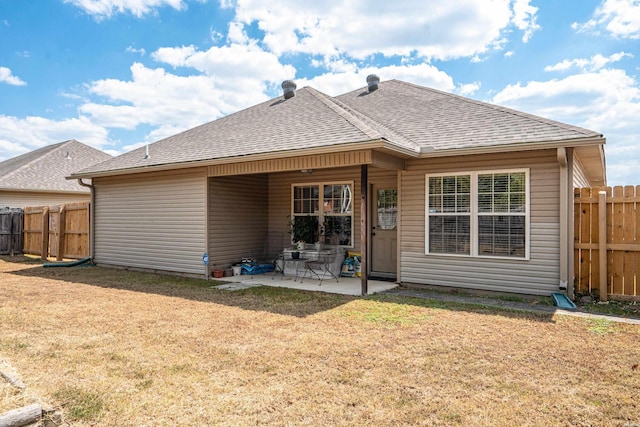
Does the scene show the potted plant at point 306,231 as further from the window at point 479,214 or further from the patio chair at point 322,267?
the window at point 479,214

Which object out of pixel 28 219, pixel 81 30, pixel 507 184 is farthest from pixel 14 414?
pixel 28 219

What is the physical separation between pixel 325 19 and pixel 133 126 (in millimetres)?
14487

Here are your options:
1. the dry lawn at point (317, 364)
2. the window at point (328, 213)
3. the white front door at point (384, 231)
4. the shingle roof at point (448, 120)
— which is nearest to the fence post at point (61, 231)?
the dry lawn at point (317, 364)

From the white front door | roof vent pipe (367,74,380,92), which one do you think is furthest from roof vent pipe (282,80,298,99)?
the white front door

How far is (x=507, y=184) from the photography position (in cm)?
705

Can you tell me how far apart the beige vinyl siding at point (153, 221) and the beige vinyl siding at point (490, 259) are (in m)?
4.72

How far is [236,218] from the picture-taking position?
10.1 meters

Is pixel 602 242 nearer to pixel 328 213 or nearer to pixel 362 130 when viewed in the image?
pixel 362 130

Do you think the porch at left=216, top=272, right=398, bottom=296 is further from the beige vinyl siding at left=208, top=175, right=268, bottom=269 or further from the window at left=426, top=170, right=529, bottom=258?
the window at left=426, top=170, right=529, bottom=258

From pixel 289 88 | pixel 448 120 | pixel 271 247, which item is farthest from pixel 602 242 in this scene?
pixel 289 88

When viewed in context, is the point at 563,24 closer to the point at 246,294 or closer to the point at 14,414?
the point at 246,294

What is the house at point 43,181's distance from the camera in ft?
53.6

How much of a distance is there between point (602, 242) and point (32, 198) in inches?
766

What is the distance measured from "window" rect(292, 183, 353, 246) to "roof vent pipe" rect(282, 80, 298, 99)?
3.07 meters
